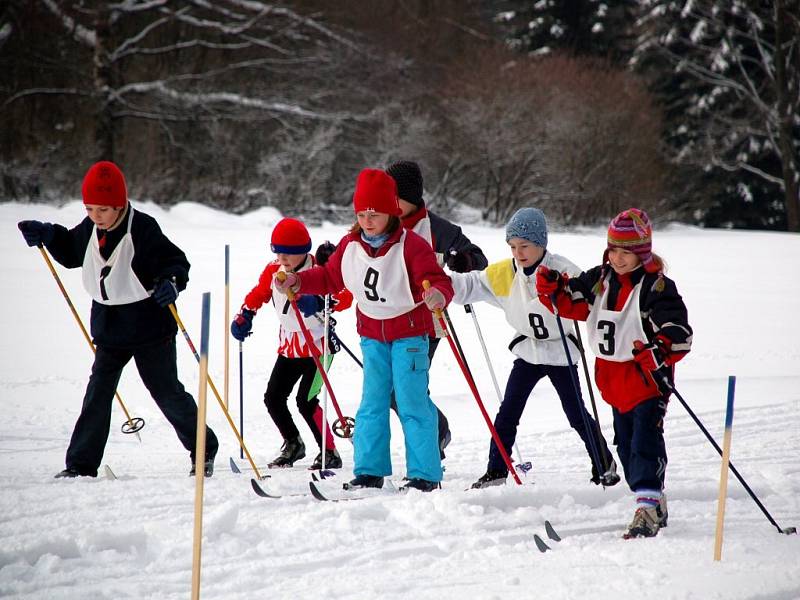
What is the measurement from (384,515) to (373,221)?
145 centimetres

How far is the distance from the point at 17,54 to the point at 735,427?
58.8ft

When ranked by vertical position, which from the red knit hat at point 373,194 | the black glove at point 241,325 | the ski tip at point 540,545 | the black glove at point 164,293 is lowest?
the ski tip at point 540,545

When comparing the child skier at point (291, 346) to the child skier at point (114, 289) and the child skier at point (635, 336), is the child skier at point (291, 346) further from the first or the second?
the child skier at point (635, 336)

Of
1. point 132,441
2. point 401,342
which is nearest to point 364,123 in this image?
point 132,441

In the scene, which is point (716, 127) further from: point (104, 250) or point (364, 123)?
point (104, 250)

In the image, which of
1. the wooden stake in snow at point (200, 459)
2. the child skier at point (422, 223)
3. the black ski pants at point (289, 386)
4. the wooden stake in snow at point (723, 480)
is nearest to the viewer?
the wooden stake in snow at point (200, 459)

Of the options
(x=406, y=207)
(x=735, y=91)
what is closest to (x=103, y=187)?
(x=406, y=207)

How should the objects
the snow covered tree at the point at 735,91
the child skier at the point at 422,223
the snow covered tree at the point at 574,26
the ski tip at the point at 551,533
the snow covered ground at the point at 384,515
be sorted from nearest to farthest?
the snow covered ground at the point at 384,515 → the ski tip at the point at 551,533 → the child skier at the point at 422,223 → the snow covered tree at the point at 735,91 → the snow covered tree at the point at 574,26

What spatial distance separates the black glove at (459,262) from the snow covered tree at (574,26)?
25.1 m

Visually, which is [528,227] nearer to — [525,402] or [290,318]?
[525,402]

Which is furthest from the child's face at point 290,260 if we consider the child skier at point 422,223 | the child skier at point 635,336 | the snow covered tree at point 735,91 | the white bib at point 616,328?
the snow covered tree at point 735,91

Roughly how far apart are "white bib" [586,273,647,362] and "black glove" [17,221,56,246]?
9.61ft

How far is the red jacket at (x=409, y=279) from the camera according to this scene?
433 cm

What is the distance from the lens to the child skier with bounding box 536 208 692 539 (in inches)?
154
